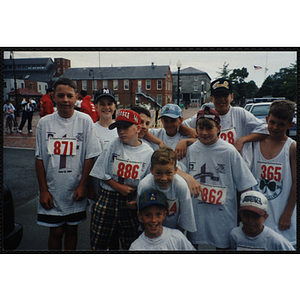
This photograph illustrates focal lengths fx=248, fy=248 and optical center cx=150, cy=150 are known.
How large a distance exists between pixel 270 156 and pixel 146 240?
1516mm

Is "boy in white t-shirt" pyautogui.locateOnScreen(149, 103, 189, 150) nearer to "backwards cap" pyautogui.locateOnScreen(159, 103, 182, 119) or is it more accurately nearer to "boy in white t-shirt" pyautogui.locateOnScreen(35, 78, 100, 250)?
"backwards cap" pyautogui.locateOnScreen(159, 103, 182, 119)

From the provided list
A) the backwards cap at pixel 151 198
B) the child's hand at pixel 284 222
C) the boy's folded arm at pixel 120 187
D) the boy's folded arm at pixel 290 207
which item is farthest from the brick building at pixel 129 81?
the child's hand at pixel 284 222

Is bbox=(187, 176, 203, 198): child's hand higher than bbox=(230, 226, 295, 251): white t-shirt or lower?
higher

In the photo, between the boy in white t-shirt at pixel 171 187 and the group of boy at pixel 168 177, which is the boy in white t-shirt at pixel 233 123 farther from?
the boy in white t-shirt at pixel 171 187

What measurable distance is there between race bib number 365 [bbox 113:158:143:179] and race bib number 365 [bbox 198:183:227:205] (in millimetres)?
671

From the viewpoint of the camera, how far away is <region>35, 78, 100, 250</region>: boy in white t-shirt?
247 cm

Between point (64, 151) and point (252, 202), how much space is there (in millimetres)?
1937

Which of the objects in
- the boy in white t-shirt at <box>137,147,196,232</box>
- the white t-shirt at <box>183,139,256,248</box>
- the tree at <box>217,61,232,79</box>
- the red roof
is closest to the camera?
the boy in white t-shirt at <box>137,147,196,232</box>

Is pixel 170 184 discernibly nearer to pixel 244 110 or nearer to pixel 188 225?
pixel 188 225

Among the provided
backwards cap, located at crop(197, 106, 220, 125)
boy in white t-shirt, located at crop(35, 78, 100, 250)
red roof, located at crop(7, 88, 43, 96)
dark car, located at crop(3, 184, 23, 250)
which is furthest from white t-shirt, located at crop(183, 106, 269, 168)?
dark car, located at crop(3, 184, 23, 250)

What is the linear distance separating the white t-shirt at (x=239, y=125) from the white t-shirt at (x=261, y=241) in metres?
0.69

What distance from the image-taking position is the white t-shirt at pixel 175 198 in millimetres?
2383

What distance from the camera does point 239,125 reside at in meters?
2.61

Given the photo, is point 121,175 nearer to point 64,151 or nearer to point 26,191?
point 64,151
